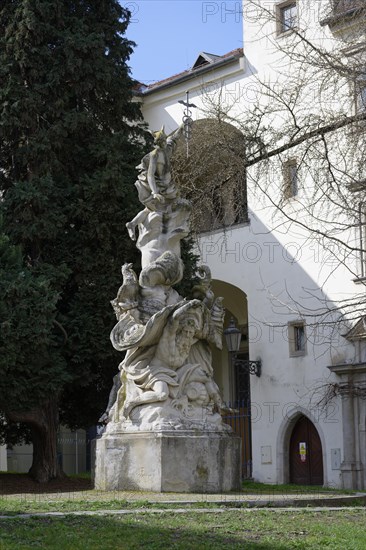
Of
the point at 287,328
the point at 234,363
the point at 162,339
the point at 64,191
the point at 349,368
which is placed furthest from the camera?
the point at 234,363

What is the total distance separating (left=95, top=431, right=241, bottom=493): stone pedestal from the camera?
14.8 m

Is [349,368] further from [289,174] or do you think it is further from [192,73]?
[289,174]

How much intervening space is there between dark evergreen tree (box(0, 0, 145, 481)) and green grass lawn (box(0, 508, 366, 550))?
10.3 meters

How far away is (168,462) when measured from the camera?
14.7 meters

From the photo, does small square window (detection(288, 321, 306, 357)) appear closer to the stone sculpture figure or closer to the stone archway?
the stone archway

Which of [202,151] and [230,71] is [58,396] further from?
[230,71]

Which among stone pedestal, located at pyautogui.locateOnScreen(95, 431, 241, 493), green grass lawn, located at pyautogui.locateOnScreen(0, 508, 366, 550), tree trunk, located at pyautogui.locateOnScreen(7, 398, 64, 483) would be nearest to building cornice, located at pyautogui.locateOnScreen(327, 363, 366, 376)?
tree trunk, located at pyautogui.locateOnScreen(7, 398, 64, 483)

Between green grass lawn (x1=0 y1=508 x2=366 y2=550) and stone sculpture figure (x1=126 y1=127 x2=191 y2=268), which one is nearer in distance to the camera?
green grass lawn (x1=0 y1=508 x2=366 y2=550)

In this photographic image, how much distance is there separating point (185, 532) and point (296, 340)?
20.1 m

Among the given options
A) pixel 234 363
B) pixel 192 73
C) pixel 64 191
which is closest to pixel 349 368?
pixel 234 363

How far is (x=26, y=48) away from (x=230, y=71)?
35.0ft

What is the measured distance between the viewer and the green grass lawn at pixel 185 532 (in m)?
9.48

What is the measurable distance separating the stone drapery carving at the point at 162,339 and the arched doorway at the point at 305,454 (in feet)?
46.5

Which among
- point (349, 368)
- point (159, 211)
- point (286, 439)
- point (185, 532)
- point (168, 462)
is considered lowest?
point (185, 532)
